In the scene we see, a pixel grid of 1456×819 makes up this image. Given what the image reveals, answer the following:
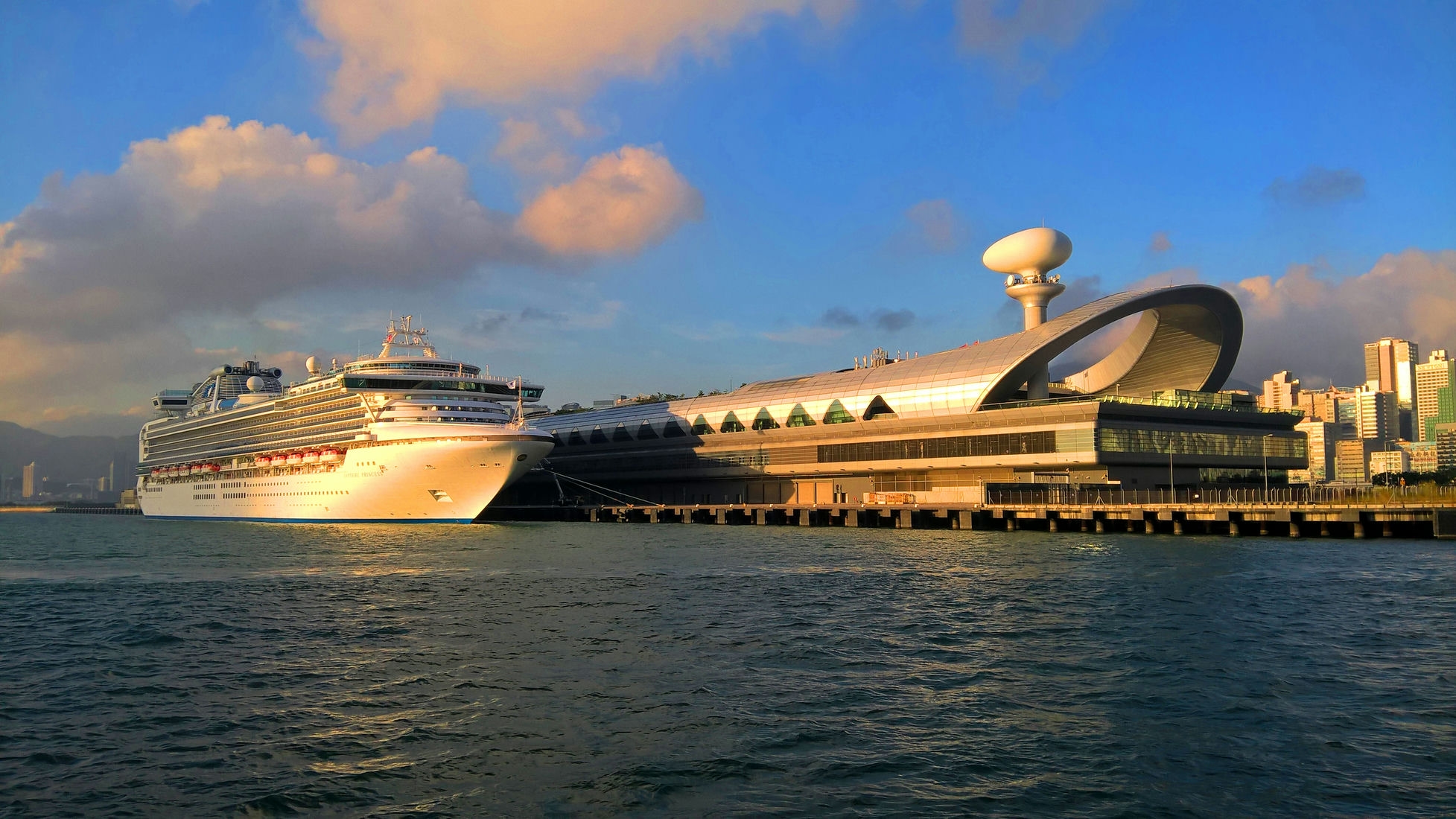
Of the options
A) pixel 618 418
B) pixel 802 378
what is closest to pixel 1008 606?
pixel 802 378

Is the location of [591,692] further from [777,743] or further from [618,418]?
[618,418]

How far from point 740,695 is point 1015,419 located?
73.4 meters

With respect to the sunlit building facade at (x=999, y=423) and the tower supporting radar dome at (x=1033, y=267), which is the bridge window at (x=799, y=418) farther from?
the tower supporting radar dome at (x=1033, y=267)

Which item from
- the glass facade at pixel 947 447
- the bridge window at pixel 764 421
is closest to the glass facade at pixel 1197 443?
the glass facade at pixel 947 447

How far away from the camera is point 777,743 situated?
16109 millimetres

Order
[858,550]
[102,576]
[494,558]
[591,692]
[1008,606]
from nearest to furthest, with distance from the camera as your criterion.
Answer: [591,692] < [1008,606] < [102,576] < [494,558] < [858,550]

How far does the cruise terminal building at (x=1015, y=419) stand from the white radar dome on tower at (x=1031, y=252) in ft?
0.48

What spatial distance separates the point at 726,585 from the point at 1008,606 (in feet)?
36.3

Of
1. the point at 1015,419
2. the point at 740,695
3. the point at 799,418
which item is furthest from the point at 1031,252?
the point at 740,695

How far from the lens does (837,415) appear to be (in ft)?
343

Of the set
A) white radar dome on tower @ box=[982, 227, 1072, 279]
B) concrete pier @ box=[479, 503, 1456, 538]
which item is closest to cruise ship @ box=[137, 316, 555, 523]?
concrete pier @ box=[479, 503, 1456, 538]

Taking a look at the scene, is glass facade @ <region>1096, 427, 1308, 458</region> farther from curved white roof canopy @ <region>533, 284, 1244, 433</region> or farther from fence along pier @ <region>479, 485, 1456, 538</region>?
curved white roof canopy @ <region>533, 284, 1244, 433</region>

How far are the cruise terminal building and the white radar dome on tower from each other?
146 millimetres

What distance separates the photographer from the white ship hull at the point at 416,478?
2896 inches
